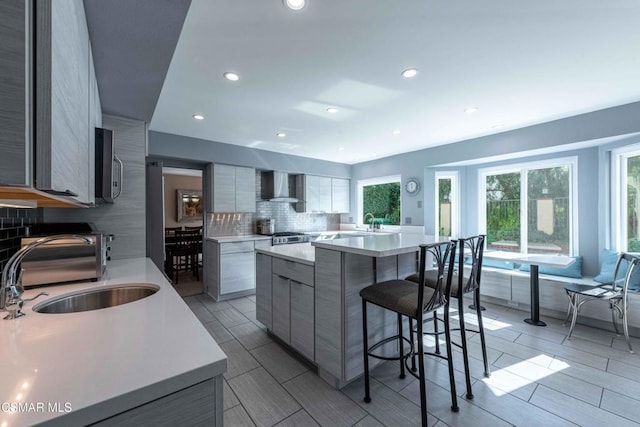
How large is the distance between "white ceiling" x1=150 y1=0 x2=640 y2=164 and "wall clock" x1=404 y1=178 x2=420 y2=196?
A: 143 cm

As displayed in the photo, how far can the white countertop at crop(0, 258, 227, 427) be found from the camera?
0.57 meters

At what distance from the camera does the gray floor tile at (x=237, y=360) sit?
2227 millimetres

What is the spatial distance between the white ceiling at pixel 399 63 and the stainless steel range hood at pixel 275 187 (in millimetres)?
1461

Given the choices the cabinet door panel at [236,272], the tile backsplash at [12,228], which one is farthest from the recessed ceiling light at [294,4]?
the cabinet door panel at [236,272]

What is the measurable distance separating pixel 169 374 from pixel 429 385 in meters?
2.05

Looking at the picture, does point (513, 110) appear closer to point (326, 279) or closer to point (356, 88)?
point (356, 88)

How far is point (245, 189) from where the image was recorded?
4609 mm

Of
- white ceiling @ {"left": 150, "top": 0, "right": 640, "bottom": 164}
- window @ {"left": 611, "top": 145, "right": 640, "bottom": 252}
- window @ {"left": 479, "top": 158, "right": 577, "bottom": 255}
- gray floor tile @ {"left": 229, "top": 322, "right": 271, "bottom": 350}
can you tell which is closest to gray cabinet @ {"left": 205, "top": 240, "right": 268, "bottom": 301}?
gray floor tile @ {"left": 229, "top": 322, "right": 271, "bottom": 350}

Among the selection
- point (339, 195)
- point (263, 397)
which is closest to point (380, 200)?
point (339, 195)

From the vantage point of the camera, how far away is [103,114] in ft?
7.59

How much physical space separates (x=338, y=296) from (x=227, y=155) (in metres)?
3.36

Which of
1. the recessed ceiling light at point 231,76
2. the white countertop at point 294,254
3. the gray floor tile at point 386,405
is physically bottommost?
the gray floor tile at point 386,405

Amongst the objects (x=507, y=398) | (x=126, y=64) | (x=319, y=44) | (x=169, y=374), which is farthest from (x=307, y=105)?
(x=507, y=398)

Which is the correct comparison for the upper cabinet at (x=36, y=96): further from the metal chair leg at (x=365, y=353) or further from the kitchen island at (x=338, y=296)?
the metal chair leg at (x=365, y=353)
